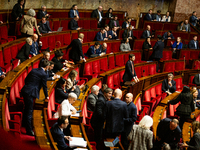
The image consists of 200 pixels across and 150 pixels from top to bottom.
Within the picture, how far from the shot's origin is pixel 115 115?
167 centimetres

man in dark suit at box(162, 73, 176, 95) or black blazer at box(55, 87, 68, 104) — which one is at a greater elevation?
black blazer at box(55, 87, 68, 104)

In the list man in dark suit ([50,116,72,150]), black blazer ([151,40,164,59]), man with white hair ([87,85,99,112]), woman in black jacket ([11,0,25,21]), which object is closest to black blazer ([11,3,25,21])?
woman in black jacket ([11,0,25,21])

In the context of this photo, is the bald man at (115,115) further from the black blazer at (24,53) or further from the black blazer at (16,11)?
the black blazer at (16,11)

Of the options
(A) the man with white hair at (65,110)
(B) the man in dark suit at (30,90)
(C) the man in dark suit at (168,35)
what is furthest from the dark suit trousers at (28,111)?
(C) the man in dark suit at (168,35)

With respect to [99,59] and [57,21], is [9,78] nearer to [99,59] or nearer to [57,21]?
[99,59]

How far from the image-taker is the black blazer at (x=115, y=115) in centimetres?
167

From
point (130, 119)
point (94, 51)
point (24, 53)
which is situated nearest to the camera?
point (130, 119)

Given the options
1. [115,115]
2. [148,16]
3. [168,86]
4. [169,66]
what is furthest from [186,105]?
[148,16]

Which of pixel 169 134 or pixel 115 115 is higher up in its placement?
pixel 115 115

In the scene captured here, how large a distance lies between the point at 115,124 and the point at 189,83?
8.70ft

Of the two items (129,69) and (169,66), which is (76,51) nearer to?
(129,69)

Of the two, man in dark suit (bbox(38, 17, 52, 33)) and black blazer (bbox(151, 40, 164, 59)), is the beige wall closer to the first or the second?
man in dark suit (bbox(38, 17, 52, 33))

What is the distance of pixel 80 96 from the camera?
2.12 m

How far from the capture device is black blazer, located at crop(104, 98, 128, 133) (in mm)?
1665
